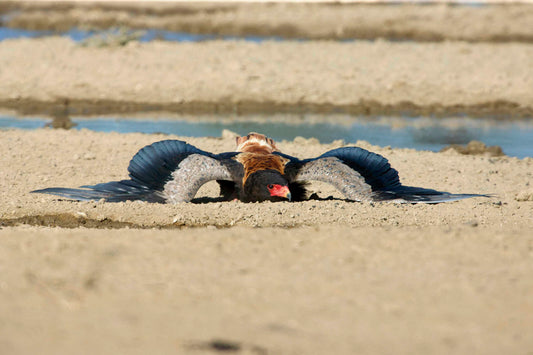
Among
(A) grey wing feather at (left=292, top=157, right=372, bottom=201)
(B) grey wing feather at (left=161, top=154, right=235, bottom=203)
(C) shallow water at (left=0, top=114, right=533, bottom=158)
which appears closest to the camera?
(B) grey wing feather at (left=161, top=154, right=235, bottom=203)

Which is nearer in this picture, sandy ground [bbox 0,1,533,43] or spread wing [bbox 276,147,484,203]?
spread wing [bbox 276,147,484,203]

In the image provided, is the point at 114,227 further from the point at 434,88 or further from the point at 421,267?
the point at 434,88

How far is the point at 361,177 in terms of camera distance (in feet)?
24.8

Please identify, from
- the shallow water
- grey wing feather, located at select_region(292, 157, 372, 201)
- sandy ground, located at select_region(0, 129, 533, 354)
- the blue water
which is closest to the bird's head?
sandy ground, located at select_region(0, 129, 533, 354)

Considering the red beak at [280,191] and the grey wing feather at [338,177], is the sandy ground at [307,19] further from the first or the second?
the red beak at [280,191]

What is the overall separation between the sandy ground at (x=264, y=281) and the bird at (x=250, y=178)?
0.26 metres

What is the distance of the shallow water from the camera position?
1203 cm

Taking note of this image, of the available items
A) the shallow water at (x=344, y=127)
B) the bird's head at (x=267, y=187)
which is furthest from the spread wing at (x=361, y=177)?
the shallow water at (x=344, y=127)

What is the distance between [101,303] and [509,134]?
1058cm

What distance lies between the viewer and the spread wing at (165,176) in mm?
7215

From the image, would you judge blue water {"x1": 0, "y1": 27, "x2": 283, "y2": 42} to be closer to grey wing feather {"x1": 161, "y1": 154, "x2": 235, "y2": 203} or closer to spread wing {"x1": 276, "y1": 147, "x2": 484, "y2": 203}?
spread wing {"x1": 276, "y1": 147, "x2": 484, "y2": 203}

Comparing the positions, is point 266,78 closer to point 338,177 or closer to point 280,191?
point 338,177

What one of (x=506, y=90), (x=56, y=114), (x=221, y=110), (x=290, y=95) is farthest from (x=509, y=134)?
(x=56, y=114)

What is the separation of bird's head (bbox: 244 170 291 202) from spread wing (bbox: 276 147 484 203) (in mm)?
334
